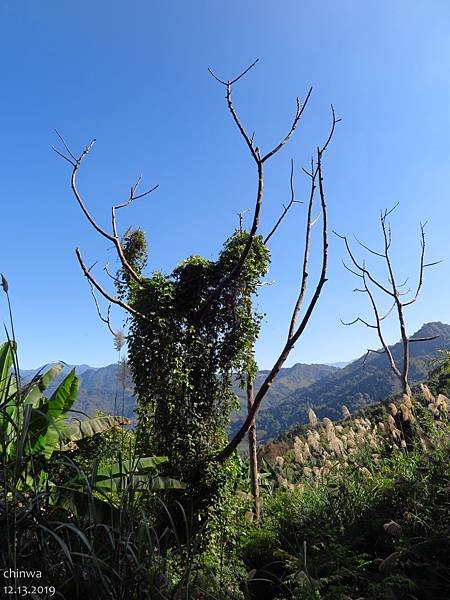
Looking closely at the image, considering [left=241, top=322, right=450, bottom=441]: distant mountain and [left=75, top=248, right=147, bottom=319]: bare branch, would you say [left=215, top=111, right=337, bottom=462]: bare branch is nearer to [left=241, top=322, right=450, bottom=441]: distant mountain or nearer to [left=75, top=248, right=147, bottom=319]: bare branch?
[left=75, top=248, right=147, bottom=319]: bare branch

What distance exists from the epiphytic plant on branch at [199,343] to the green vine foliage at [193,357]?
0.01 m

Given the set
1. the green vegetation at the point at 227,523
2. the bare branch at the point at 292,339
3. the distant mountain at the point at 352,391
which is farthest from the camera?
the distant mountain at the point at 352,391

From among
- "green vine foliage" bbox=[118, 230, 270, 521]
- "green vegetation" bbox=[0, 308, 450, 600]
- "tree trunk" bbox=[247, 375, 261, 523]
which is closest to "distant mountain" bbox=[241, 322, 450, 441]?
"tree trunk" bbox=[247, 375, 261, 523]

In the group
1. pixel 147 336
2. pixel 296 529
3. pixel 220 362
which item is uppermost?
pixel 147 336

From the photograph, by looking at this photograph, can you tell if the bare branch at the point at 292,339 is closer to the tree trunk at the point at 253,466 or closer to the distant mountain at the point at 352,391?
the tree trunk at the point at 253,466

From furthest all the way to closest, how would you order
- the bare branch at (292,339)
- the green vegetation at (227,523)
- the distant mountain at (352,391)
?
the distant mountain at (352,391) → the bare branch at (292,339) → the green vegetation at (227,523)

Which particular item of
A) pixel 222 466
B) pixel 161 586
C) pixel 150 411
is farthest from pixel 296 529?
pixel 161 586

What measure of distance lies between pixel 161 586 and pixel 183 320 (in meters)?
4.77

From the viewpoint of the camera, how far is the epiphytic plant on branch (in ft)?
18.4

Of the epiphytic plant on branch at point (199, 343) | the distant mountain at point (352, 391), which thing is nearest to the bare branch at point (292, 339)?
the epiphytic plant on branch at point (199, 343)

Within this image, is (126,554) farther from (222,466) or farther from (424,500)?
(222,466)

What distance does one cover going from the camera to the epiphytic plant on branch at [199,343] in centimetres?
560

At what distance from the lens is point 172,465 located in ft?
18.0

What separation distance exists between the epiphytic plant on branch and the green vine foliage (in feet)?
0.04
